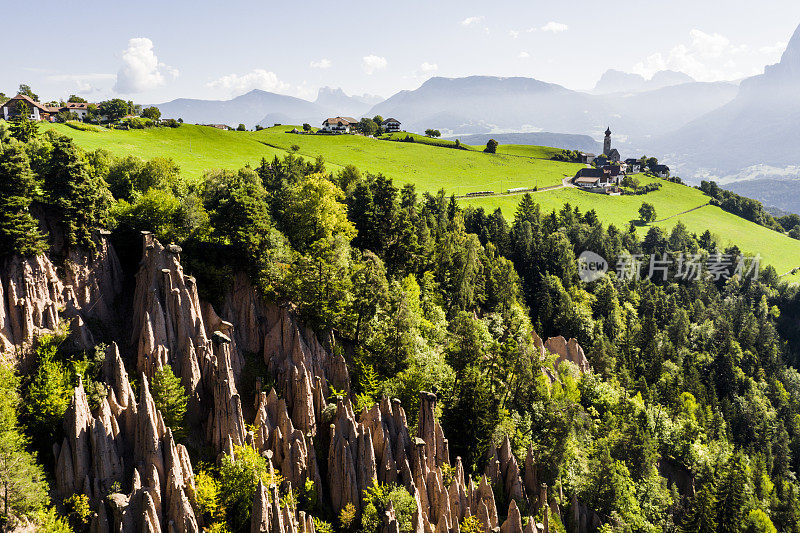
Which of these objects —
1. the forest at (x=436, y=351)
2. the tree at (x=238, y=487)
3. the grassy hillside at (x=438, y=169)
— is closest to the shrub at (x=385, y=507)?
the forest at (x=436, y=351)

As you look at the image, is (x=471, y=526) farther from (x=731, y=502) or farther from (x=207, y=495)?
(x=731, y=502)

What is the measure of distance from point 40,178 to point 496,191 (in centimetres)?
13298

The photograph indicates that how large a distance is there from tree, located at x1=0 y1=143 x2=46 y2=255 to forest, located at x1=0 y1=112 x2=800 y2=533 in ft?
0.54

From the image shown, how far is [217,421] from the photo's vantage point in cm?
3956

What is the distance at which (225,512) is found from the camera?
36.1 meters

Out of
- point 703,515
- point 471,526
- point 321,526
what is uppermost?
point 321,526

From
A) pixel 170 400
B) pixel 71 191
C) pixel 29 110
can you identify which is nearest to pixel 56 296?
pixel 71 191

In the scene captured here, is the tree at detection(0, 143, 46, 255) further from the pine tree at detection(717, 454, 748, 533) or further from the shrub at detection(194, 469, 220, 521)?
the pine tree at detection(717, 454, 748, 533)

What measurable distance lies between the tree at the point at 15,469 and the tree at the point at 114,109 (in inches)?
5290

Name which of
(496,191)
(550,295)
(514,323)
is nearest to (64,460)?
(514,323)

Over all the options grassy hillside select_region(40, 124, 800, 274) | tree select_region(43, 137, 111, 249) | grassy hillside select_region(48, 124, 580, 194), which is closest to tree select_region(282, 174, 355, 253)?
tree select_region(43, 137, 111, 249)

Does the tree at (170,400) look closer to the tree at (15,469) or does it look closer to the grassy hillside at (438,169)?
the tree at (15,469)

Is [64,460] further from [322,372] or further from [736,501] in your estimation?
[736,501]

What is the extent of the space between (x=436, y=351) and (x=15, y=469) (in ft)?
141
